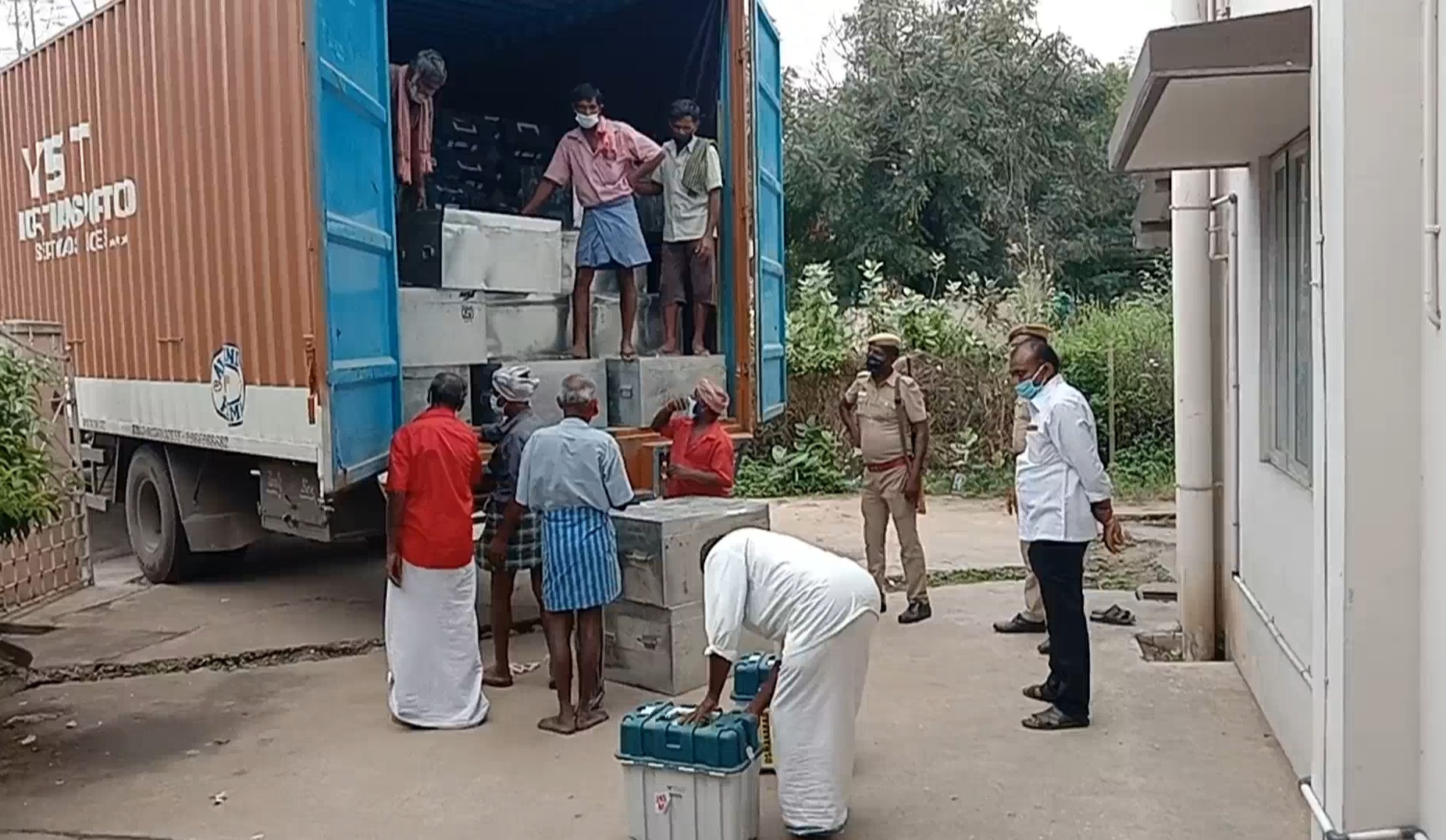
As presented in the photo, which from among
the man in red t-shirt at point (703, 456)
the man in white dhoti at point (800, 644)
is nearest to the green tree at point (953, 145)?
the man in red t-shirt at point (703, 456)

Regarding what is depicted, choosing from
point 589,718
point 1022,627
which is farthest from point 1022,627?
point 589,718

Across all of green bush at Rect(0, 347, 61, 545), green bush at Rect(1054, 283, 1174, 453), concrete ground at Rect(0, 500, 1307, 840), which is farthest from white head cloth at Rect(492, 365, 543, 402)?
green bush at Rect(1054, 283, 1174, 453)

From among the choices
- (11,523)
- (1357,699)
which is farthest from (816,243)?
(1357,699)

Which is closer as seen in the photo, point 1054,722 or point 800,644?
point 800,644

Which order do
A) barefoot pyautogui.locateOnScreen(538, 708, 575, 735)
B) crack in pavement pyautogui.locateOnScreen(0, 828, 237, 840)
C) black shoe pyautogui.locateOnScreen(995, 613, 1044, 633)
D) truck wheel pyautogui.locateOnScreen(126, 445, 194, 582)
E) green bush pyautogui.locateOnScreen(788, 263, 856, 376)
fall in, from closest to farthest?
crack in pavement pyautogui.locateOnScreen(0, 828, 237, 840) < barefoot pyautogui.locateOnScreen(538, 708, 575, 735) < black shoe pyautogui.locateOnScreen(995, 613, 1044, 633) < truck wheel pyautogui.locateOnScreen(126, 445, 194, 582) < green bush pyautogui.locateOnScreen(788, 263, 856, 376)

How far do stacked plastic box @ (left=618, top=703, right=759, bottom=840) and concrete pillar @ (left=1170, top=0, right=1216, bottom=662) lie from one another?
322 cm

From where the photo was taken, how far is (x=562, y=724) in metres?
5.48

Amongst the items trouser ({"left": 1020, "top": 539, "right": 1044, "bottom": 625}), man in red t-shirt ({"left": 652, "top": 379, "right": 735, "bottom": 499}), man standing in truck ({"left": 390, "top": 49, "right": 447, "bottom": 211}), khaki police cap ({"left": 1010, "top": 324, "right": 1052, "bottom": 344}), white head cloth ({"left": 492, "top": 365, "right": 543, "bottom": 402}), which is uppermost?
man standing in truck ({"left": 390, "top": 49, "right": 447, "bottom": 211})

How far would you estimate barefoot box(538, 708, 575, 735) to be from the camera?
5.45 meters

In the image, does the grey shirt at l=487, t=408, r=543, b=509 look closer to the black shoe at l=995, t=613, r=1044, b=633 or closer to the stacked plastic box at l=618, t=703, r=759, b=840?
the stacked plastic box at l=618, t=703, r=759, b=840

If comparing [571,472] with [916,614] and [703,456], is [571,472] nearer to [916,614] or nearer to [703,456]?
[703,456]

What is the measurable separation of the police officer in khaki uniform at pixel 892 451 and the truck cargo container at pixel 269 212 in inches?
33.6

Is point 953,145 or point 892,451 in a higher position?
point 953,145

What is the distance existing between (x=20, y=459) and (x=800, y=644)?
3001 mm
